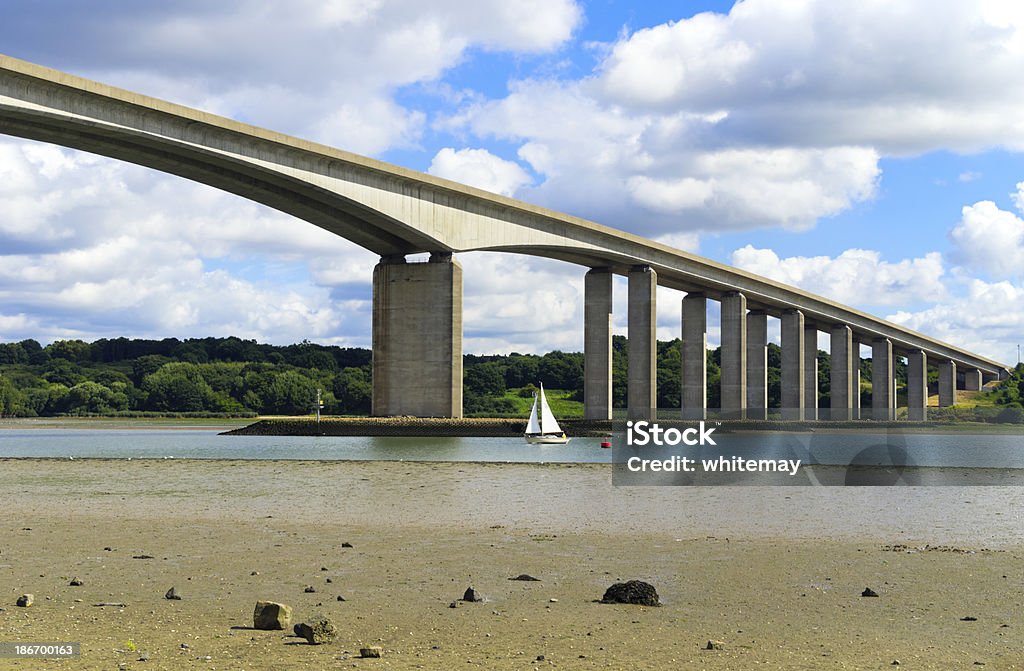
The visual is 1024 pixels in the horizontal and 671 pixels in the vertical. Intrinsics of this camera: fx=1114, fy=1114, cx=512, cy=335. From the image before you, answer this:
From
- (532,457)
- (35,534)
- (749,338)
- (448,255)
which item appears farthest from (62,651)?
(749,338)

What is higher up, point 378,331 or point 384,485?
point 378,331

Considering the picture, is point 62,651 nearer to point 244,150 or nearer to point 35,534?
point 35,534

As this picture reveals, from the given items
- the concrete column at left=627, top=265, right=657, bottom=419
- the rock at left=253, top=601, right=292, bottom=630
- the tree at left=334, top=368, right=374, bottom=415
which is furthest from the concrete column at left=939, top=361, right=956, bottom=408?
the rock at left=253, top=601, right=292, bottom=630

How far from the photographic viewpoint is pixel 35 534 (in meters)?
15.6

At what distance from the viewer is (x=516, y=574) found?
41.0ft

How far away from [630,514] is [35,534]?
9.68 m

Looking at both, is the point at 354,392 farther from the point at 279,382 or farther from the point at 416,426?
the point at 416,426

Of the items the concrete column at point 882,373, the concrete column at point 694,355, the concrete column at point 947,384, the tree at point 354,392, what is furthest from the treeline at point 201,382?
the concrete column at point 947,384

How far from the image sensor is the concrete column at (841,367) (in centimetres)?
11325

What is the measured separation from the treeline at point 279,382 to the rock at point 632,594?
98.1 metres

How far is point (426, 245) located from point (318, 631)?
5596cm

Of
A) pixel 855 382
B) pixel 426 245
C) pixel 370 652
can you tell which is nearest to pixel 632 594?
pixel 370 652

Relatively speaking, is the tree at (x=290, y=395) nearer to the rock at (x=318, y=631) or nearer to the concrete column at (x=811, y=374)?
the concrete column at (x=811, y=374)

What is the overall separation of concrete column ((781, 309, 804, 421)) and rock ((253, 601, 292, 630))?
96200 mm
